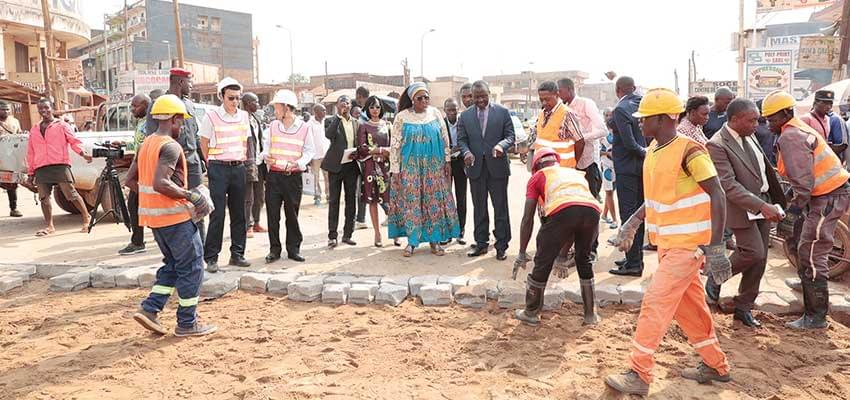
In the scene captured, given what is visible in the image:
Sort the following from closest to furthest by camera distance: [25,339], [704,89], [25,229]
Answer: [25,339], [25,229], [704,89]

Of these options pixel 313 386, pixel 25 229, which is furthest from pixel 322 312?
pixel 25 229

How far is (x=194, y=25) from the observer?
56219 mm

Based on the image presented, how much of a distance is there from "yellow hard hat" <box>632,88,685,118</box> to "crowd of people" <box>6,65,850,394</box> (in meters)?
0.01

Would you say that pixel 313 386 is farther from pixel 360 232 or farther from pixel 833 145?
pixel 833 145

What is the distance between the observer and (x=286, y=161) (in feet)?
21.2

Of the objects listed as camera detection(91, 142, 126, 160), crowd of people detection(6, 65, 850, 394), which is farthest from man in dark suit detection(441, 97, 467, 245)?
camera detection(91, 142, 126, 160)

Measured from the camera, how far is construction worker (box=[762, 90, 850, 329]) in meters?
4.59

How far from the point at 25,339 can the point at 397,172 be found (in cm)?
379

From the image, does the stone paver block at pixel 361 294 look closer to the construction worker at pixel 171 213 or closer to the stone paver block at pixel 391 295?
the stone paver block at pixel 391 295

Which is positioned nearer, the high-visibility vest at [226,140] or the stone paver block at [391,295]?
the stone paver block at [391,295]

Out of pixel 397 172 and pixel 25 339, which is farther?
pixel 397 172

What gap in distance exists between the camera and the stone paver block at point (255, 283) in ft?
18.6

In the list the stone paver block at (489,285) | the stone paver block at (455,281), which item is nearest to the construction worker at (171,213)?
the stone paver block at (455,281)

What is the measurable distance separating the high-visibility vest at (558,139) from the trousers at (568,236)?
1581 millimetres
